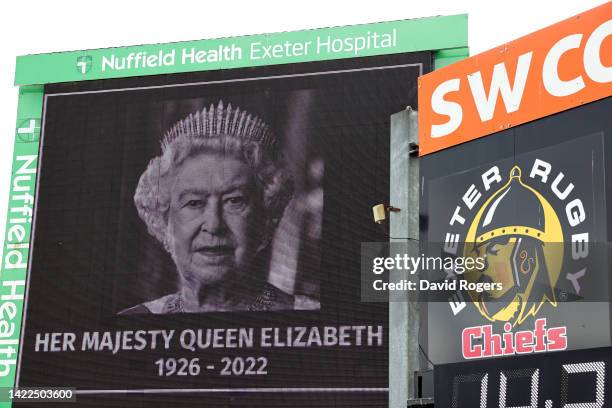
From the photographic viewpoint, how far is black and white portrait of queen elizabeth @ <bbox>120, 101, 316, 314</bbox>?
1811 cm

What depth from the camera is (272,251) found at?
17969 mm

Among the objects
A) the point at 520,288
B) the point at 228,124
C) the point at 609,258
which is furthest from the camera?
the point at 228,124

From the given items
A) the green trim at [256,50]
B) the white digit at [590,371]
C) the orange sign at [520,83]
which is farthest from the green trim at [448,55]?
the white digit at [590,371]

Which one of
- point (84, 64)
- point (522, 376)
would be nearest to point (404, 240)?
point (522, 376)

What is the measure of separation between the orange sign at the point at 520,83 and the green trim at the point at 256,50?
34.8 feet

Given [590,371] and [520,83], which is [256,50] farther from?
[590,371]

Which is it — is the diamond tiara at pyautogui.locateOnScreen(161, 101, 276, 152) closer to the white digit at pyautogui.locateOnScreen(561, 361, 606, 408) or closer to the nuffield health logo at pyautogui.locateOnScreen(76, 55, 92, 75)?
the nuffield health logo at pyautogui.locateOnScreen(76, 55, 92, 75)

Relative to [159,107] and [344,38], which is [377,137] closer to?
[344,38]

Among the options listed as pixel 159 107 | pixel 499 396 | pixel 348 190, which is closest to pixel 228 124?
pixel 159 107

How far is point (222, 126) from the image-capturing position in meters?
19.0

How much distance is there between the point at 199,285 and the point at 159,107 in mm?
3324

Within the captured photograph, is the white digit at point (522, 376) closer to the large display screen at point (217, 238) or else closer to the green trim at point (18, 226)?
the large display screen at point (217, 238)

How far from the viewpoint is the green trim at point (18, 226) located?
63.9ft

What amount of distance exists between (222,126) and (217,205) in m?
1.41
